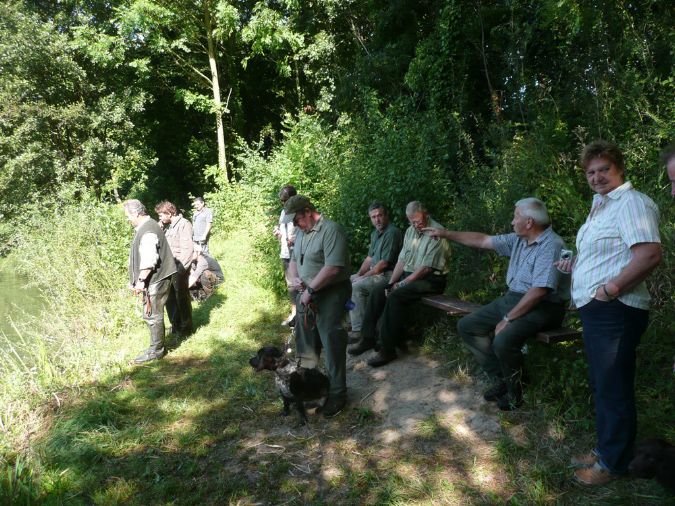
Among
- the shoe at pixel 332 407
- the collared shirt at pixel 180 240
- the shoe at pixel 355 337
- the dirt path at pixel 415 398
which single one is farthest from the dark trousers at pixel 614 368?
the collared shirt at pixel 180 240

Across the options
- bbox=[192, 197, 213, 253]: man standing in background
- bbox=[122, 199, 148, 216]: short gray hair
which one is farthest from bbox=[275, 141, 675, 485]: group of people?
bbox=[192, 197, 213, 253]: man standing in background

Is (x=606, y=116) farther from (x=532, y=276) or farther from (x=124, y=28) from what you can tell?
(x=124, y=28)

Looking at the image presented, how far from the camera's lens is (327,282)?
3.90 metres

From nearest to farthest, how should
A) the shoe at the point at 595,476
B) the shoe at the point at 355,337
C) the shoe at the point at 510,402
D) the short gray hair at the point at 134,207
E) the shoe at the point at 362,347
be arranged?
1. the shoe at the point at 595,476
2. the shoe at the point at 510,402
3. the shoe at the point at 362,347
4. the short gray hair at the point at 134,207
5. the shoe at the point at 355,337

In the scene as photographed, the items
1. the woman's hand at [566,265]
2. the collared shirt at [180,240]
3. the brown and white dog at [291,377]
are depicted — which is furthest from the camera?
the collared shirt at [180,240]

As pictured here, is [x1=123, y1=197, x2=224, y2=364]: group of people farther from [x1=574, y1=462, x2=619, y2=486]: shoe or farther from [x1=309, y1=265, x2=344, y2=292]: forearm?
[x1=574, y1=462, x2=619, y2=486]: shoe

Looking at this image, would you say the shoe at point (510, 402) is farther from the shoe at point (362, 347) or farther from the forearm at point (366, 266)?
the forearm at point (366, 266)

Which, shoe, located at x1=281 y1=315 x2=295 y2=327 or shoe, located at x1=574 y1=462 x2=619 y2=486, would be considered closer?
shoe, located at x1=574 y1=462 x2=619 y2=486

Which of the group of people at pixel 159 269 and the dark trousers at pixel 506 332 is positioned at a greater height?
the group of people at pixel 159 269

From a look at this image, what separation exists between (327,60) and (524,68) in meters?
10.1

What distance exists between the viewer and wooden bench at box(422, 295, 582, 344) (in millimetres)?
3376

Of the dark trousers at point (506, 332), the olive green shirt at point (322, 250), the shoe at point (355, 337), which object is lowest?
the shoe at point (355, 337)

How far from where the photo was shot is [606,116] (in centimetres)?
524

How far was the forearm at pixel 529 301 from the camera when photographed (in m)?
3.46
